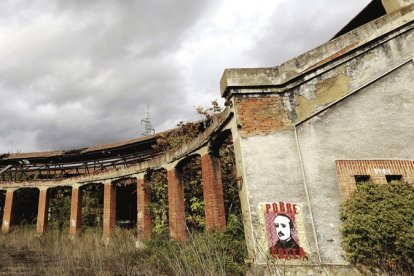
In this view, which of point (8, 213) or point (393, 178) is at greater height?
point (8, 213)

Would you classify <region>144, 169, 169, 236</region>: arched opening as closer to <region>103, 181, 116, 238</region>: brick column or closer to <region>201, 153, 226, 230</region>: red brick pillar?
<region>103, 181, 116, 238</region>: brick column

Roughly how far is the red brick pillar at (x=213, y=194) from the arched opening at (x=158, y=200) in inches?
169

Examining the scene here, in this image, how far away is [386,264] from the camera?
17.4 feet

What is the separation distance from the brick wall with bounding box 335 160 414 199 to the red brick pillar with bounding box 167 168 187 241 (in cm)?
629

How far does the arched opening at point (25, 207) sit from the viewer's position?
2061cm

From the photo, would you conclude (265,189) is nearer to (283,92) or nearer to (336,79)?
(283,92)

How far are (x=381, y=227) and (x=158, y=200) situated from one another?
10.0 m

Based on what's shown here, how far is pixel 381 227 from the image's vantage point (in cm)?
527

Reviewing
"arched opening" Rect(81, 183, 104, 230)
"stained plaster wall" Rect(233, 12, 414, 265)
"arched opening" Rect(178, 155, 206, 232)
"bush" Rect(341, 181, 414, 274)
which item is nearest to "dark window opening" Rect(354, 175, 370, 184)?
"bush" Rect(341, 181, 414, 274)

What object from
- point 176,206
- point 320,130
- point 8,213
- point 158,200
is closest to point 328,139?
point 320,130

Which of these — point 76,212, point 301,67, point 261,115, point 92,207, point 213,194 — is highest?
point 301,67

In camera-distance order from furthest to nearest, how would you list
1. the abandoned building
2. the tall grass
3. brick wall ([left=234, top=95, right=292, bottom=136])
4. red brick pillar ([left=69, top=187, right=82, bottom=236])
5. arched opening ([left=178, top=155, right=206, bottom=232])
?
red brick pillar ([left=69, top=187, right=82, bottom=236])
arched opening ([left=178, top=155, right=206, bottom=232])
brick wall ([left=234, top=95, right=292, bottom=136])
the abandoned building
the tall grass

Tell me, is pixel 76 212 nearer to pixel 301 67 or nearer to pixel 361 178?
pixel 301 67

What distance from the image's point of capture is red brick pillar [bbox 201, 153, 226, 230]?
8.91 meters
